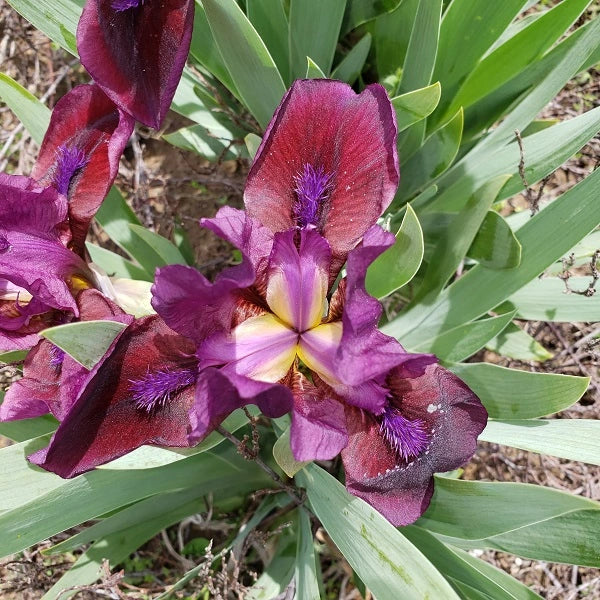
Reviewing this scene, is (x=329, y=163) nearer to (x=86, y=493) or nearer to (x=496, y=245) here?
(x=496, y=245)

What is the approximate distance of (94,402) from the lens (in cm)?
95

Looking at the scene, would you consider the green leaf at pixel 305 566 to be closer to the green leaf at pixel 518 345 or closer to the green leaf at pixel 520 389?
the green leaf at pixel 520 389

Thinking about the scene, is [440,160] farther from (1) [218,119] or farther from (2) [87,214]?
(2) [87,214]

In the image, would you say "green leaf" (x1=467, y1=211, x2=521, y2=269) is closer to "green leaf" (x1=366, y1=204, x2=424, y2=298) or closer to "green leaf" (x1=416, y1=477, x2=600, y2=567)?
"green leaf" (x1=366, y1=204, x2=424, y2=298)

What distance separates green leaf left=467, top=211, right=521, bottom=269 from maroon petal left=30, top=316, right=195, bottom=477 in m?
0.66

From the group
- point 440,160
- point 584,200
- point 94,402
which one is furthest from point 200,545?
point 584,200

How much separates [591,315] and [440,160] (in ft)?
1.63

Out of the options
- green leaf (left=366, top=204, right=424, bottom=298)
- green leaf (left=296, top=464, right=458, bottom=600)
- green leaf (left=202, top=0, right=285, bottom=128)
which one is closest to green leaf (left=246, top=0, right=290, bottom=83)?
green leaf (left=202, top=0, right=285, bottom=128)

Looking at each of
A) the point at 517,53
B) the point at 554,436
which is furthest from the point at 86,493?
the point at 517,53

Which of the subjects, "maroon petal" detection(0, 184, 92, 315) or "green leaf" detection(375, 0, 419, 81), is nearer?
"maroon petal" detection(0, 184, 92, 315)

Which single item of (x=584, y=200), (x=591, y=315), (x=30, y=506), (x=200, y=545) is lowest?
(x=200, y=545)

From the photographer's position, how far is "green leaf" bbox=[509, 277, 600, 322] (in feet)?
4.71

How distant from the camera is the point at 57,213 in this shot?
3.59 feet

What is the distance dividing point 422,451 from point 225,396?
0.34 m
